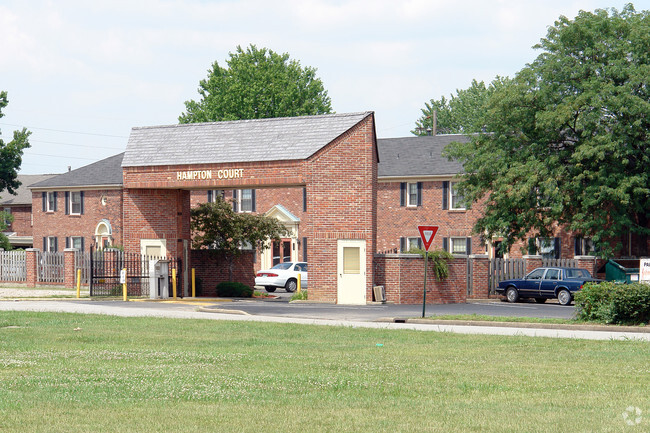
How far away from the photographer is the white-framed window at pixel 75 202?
58.2 meters

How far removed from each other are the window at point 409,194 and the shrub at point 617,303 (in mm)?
28618

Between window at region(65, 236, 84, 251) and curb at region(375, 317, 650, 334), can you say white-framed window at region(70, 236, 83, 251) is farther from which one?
curb at region(375, 317, 650, 334)

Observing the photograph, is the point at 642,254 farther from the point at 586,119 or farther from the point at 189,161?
the point at 189,161

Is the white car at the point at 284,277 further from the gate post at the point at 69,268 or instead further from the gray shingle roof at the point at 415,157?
the gray shingle roof at the point at 415,157

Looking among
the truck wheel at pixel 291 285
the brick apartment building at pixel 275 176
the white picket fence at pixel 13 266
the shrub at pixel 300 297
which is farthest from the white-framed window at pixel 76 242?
the shrub at pixel 300 297

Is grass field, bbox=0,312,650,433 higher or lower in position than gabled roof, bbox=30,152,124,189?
lower

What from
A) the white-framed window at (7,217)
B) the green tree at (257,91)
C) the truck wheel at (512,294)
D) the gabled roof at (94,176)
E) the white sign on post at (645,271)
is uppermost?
the green tree at (257,91)

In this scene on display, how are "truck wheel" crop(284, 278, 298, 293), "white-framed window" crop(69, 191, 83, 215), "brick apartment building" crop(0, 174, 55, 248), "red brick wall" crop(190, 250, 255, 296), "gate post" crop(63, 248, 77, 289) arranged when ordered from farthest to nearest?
"brick apartment building" crop(0, 174, 55, 248) < "white-framed window" crop(69, 191, 83, 215) < "truck wheel" crop(284, 278, 298, 293) < "gate post" crop(63, 248, 77, 289) < "red brick wall" crop(190, 250, 255, 296)

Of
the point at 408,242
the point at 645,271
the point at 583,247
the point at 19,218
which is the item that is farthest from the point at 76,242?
the point at 645,271

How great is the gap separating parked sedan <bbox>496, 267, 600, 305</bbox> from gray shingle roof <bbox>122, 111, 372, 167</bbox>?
33.0 feet

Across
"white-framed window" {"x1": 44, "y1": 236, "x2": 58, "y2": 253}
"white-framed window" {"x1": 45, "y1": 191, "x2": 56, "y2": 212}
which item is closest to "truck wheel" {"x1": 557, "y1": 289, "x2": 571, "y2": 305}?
"white-framed window" {"x1": 44, "y1": 236, "x2": 58, "y2": 253}

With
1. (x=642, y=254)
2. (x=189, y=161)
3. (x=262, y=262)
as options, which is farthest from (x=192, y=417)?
(x=262, y=262)

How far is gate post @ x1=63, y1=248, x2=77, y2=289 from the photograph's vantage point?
41312 mm

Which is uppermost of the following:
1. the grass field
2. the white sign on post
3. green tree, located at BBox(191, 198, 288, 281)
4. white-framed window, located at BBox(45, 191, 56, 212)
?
white-framed window, located at BBox(45, 191, 56, 212)
